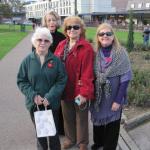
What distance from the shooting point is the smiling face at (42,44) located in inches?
184

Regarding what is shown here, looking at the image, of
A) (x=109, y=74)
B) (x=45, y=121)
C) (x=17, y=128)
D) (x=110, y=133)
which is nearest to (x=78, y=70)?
(x=109, y=74)

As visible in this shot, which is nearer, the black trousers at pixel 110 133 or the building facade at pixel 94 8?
the black trousers at pixel 110 133

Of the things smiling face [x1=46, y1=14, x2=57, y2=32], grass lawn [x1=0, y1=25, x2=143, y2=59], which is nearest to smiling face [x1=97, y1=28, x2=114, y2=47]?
smiling face [x1=46, y1=14, x2=57, y2=32]

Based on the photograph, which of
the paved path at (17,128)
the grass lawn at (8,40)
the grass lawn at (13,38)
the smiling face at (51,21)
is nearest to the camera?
the smiling face at (51,21)

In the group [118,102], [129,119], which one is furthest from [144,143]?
[118,102]

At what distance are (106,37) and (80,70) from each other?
52cm

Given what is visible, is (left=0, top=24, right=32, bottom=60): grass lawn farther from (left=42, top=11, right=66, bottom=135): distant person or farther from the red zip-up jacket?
the red zip-up jacket

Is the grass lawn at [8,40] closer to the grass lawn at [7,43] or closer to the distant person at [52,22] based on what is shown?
the grass lawn at [7,43]

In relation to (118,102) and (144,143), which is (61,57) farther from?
(144,143)

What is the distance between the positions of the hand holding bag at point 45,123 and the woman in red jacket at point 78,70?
488mm

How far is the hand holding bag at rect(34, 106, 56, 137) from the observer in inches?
185

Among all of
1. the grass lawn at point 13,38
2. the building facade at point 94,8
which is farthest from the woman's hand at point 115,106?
the building facade at point 94,8

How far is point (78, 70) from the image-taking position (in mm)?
5000

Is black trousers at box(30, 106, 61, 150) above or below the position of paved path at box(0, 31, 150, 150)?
above
